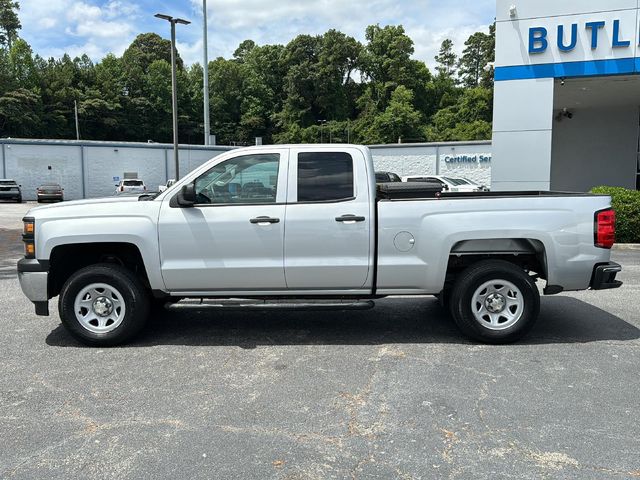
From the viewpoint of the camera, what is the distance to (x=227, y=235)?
5457mm

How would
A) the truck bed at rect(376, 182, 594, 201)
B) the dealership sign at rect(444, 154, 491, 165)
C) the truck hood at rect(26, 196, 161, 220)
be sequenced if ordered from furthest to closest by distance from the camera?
the dealership sign at rect(444, 154, 491, 165) → the truck bed at rect(376, 182, 594, 201) → the truck hood at rect(26, 196, 161, 220)

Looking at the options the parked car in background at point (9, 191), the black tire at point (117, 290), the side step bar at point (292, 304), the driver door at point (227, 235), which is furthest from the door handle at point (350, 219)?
the parked car in background at point (9, 191)

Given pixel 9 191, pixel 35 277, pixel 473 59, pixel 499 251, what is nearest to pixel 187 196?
pixel 35 277

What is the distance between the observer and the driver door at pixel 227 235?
5.46 m

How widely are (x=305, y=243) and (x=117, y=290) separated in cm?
194

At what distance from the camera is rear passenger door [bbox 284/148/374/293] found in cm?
546

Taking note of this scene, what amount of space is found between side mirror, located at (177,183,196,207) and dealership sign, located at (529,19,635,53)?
13276 millimetres

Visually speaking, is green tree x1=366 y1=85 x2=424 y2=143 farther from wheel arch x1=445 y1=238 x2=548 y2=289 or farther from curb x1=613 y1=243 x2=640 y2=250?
wheel arch x1=445 y1=238 x2=548 y2=289

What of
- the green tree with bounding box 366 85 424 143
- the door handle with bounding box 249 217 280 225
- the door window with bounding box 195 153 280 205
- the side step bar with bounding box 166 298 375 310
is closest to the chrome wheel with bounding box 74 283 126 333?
the side step bar with bounding box 166 298 375 310

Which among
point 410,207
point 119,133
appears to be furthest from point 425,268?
point 119,133

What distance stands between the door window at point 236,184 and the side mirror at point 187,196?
0.14 m

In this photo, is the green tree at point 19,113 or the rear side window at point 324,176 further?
the green tree at point 19,113

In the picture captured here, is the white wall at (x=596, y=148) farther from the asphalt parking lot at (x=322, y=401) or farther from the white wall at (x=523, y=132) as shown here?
the asphalt parking lot at (x=322, y=401)

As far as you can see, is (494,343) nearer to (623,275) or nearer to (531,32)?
(623,275)
